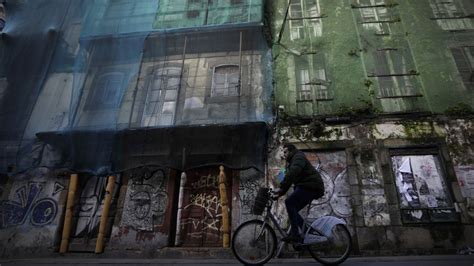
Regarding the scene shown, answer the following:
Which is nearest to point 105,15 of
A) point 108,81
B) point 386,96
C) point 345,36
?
point 108,81

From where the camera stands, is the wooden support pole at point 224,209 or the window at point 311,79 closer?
the wooden support pole at point 224,209

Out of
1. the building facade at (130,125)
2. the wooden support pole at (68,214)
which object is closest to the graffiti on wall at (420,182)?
the building facade at (130,125)

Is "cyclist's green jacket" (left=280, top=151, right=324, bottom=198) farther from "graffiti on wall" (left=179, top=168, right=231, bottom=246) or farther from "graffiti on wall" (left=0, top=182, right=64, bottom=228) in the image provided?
"graffiti on wall" (left=0, top=182, right=64, bottom=228)

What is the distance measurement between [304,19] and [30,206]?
11.1 m

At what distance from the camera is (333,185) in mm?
9008

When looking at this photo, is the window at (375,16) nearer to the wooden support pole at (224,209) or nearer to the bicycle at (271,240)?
the wooden support pole at (224,209)

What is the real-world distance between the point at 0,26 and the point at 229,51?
7.78 metres

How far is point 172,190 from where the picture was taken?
930 centimetres

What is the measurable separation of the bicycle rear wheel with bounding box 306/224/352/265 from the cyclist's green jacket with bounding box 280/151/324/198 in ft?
2.43

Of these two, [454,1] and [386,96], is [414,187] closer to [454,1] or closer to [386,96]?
[386,96]

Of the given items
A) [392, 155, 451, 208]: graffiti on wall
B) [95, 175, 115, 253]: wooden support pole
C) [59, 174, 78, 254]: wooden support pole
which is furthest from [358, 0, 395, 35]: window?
[59, 174, 78, 254]: wooden support pole

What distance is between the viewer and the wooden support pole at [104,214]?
28.1 feet

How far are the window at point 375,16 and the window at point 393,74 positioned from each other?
1.01 m

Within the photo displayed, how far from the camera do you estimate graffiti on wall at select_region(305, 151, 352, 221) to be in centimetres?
872
